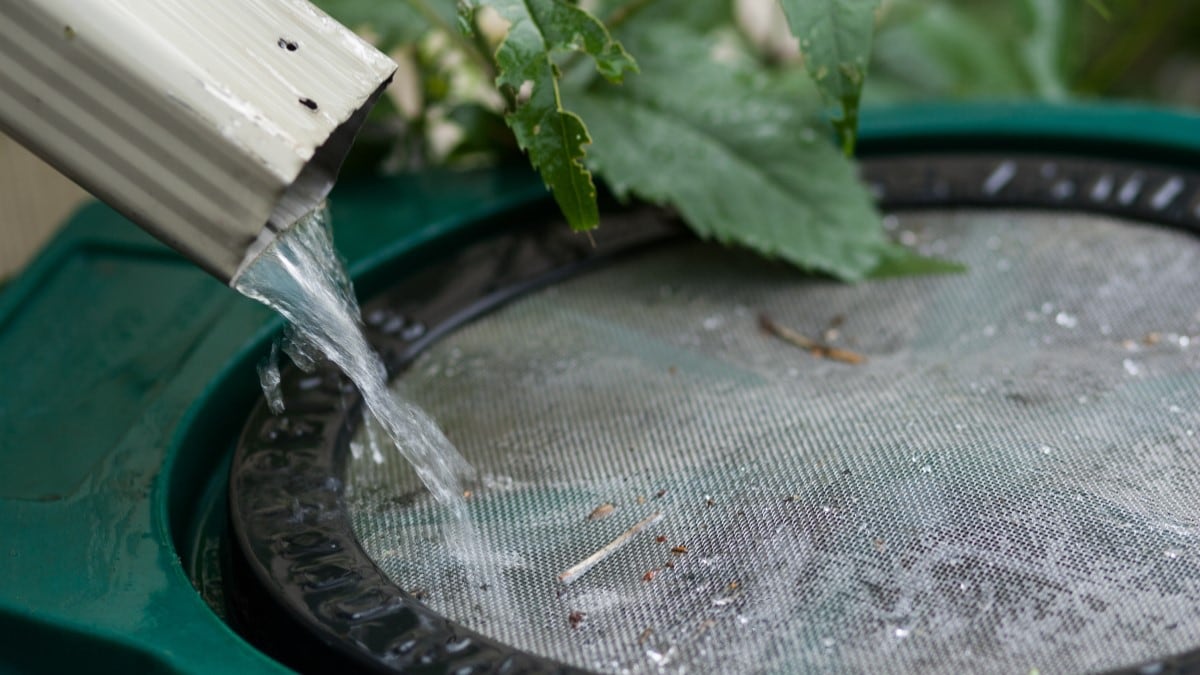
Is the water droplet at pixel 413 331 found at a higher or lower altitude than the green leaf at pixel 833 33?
lower

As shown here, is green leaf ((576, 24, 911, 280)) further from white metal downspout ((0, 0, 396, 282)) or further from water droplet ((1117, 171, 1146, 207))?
white metal downspout ((0, 0, 396, 282))

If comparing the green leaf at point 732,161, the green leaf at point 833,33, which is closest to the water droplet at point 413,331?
the green leaf at point 732,161

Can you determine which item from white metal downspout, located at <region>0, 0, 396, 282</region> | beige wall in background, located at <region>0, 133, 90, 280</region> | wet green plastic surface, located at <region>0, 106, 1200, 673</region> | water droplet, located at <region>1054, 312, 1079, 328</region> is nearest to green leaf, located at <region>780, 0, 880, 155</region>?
white metal downspout, located at <region>0, 0, 396, 282</region>

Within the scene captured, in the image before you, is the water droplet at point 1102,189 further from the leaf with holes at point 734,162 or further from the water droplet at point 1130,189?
the leaf with holes at point 734,162

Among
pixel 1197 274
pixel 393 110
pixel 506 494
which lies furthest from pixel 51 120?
pixel 1197 274

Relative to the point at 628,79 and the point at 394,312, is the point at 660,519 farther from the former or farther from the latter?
the point at 628,79

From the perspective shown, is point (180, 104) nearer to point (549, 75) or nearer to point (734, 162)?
point (549, 75)

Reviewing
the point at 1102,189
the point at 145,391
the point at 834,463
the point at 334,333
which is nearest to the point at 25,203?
the point at 145,391
